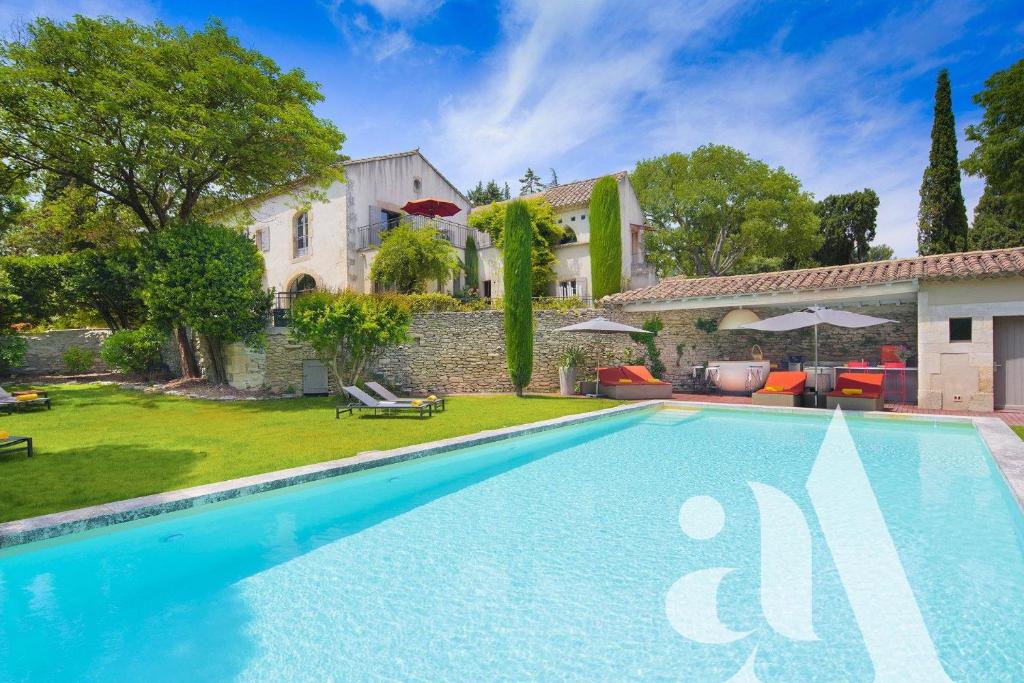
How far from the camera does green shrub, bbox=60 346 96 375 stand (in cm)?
2130

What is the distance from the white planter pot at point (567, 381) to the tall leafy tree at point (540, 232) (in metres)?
11.0

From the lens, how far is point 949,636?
3561mm

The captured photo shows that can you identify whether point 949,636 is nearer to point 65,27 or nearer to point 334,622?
point 334,622

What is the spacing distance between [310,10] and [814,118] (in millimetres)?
17080

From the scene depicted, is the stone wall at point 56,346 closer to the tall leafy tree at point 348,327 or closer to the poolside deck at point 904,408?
the tall leafy tree at point 348,327

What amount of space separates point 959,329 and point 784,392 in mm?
4450

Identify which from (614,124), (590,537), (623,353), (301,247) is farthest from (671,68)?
(301,247)

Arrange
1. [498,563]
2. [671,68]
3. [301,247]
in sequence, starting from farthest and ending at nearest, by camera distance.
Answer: [301,247], [671,68], [498,563]

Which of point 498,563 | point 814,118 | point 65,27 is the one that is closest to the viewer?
point 498,563

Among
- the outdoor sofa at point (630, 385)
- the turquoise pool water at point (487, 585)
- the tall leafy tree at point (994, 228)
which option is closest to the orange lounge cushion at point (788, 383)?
the outdoor sofa at point (630, 385)

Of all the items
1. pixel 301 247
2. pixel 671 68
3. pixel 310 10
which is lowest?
pixel 301 247

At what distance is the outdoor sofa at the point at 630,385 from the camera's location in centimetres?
1579

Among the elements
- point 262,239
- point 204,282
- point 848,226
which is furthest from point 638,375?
point 848,226

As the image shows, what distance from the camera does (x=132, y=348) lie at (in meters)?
19.0
